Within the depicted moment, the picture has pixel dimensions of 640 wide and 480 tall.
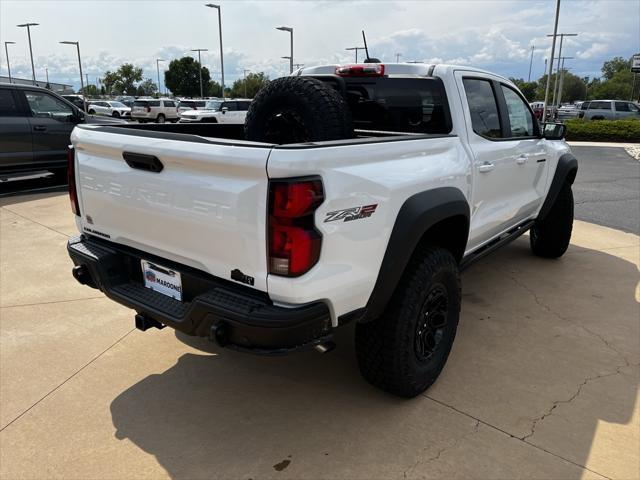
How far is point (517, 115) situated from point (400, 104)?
1244 millimetres

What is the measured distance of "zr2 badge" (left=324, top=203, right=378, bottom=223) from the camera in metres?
2.13

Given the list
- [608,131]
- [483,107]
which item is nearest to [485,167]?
[483,107]

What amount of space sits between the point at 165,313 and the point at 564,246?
4.42 meters

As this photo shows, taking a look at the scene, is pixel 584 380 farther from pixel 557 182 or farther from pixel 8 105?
pixel 8 105

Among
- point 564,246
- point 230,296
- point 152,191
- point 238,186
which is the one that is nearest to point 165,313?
point 230,296

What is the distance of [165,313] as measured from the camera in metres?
2.45

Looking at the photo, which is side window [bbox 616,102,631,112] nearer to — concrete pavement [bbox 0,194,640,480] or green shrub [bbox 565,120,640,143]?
green shrub [bbox 565,120,640,143]

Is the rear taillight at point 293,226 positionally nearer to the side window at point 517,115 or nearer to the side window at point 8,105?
the side window at point 517,115

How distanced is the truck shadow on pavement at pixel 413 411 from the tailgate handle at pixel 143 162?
1308mm

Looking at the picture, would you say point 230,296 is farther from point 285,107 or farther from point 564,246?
point 564,246

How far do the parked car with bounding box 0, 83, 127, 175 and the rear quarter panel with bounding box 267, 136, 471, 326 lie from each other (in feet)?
23.9

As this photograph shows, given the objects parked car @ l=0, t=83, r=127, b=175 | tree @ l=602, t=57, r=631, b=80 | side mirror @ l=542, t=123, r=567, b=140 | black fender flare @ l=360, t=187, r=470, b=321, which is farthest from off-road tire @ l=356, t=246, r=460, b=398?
tree @ l=602, t=57, r=631, b=80

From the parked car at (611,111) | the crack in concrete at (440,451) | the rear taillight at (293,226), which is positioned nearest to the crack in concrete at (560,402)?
the crack in concrete at (440,451)

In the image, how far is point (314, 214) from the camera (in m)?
2.07
